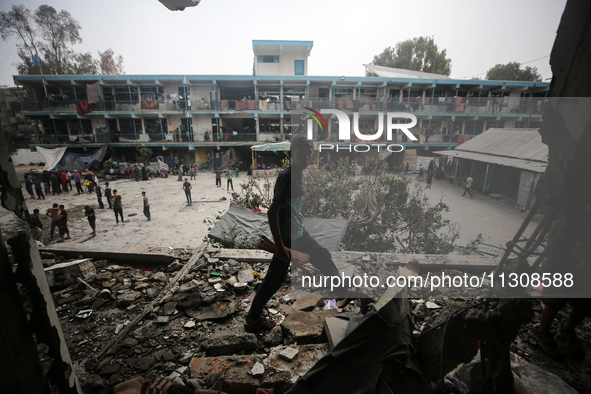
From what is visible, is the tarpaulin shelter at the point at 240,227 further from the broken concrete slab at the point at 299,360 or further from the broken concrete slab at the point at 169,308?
the broken concrete slab at the point at 299,360

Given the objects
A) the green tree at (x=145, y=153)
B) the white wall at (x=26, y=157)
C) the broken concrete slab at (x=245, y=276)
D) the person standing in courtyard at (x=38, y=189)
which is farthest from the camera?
the white wall at (x=26, y=157)

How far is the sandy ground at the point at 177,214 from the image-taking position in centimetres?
196

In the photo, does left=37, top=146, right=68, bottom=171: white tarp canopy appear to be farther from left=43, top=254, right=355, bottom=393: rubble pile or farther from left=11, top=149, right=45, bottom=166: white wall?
→ left=43, top=254, right=355, bottom=393: rubble pile

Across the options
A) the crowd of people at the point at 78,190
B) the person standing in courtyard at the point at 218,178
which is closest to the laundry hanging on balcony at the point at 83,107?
the crowd of people at the point at 78,190

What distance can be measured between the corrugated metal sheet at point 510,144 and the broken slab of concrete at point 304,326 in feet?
6.31

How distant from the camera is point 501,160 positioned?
1.82m

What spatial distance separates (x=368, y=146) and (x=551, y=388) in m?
2.05

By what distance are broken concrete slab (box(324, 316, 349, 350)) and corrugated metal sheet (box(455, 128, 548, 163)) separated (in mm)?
1655

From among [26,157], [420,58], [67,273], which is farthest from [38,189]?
[420,58]

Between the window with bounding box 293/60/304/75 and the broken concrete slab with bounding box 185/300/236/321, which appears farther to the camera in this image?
the window with bounding box 293/60/304/75

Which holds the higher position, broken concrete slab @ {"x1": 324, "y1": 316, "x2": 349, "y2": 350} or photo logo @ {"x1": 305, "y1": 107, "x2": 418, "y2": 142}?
photo logo @ {"x1": 305, "y1": 107, "x2": 418, "y2": 142}

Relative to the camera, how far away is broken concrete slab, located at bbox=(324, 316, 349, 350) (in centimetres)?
205

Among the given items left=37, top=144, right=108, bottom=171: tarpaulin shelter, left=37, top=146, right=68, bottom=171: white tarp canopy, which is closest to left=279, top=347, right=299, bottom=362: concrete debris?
left=37, top=144, right=108, bottom=171: tarpaulin shelter

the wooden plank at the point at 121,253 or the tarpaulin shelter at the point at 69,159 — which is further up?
the wooden plank at the point at 121,253
